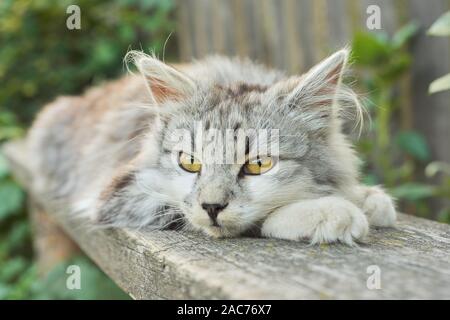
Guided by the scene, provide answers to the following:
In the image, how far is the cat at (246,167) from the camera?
201 cm

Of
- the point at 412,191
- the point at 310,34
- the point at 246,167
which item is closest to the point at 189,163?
the point at 246,167

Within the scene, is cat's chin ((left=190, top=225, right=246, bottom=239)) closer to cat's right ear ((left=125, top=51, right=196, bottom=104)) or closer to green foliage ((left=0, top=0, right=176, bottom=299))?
cat's right ear ((left=125, top=51, right=196, bottom=104))

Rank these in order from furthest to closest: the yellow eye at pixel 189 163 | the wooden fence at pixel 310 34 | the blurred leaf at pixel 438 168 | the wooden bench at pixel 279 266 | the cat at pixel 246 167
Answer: the wooden fence at pixel 310 34 → the blurred leaf at pixel 438 168 → the yellow eye at pixel 189 163 → the cat at pixel 246 167 → the wooden bench at pixel 279 266

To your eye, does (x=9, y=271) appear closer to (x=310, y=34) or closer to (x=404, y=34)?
(x=310, y=34)

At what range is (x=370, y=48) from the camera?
3.67m

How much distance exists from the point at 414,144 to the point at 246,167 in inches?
77.9

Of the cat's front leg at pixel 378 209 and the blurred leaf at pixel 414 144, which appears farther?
the blurred leaf at pixel 414 144

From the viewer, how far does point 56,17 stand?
250 inches

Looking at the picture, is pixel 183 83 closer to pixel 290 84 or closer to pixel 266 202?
pixel 290 84

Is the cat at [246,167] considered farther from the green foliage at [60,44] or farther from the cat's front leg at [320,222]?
the green foliage at [60,44]

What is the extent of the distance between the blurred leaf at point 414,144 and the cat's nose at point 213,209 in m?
2.11

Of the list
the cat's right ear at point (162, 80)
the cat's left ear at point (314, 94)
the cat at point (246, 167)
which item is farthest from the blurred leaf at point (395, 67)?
the cat's right ear at point (162, 80)

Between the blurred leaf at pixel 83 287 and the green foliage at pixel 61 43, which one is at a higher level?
the green foliage at pixel 61 43

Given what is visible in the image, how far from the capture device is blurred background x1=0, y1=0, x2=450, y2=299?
366 centimetres
